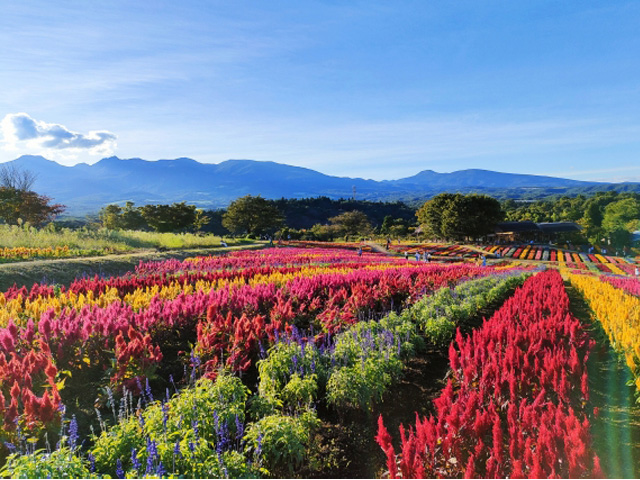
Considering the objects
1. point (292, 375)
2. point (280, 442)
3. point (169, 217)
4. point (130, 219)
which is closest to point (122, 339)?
point (292, 375)

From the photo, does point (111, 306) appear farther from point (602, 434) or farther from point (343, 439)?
point (602, 434)

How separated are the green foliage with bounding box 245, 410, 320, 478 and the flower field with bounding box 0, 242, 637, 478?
0.05 ft

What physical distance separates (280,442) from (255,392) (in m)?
1.09

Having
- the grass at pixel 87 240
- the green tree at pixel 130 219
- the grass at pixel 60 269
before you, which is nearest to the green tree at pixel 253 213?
the green tree at pixel 130 219

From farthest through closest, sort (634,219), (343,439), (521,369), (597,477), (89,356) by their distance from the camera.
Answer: (634,219)
(89,356)
(521,369)
(343,439)
(597,477)

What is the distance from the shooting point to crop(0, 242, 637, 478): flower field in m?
2.67

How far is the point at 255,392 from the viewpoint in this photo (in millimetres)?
4348

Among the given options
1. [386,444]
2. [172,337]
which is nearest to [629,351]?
[386,444]

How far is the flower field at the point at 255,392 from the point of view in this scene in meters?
2.67

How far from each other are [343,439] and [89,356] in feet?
10.9

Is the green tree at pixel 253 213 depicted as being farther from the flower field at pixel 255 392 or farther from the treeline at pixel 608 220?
the treeline at pixel 608 220

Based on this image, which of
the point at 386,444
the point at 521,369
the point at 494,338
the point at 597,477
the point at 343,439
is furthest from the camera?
the point at 494,338

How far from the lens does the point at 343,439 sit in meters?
3.85

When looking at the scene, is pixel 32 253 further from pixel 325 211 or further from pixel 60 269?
pixel 325 211
